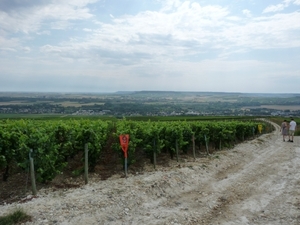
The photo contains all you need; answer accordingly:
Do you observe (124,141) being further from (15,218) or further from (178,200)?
(15,218)

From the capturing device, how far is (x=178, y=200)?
28.6 ft

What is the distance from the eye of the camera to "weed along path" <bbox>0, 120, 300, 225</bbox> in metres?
7.17

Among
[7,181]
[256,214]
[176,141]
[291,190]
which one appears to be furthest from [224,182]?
[7,181]

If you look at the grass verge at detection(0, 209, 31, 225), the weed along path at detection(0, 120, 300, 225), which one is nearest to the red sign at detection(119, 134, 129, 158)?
the weed along path at detection(0, 120, 300, 225)

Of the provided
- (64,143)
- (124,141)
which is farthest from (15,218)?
(124,141)

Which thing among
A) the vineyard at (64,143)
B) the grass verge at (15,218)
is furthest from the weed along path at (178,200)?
the vineyard at (64,143)

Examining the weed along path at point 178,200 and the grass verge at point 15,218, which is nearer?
the grass verge at point 15,218

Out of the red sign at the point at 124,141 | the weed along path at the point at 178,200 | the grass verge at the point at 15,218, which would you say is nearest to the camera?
the grass verge at the point at 15,218

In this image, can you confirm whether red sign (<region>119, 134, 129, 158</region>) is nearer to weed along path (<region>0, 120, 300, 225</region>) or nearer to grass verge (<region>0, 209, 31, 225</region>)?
weed along path (<region>0, 120, 300, 225</region>)

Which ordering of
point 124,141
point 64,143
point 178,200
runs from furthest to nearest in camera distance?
point 64,143, point 124,141, point 178,200

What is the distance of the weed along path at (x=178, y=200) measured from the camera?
23.5 ft

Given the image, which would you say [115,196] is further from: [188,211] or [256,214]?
[256,214]

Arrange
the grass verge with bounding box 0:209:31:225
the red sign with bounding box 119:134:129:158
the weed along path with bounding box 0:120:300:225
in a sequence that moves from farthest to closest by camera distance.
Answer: the red sign with bounding box 119:134:129:158 → the weed along path with bounding box 0:120:300:225 → the grass verge with bounding box 0:209:31:225

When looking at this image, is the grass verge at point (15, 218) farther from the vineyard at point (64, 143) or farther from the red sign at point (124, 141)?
the red sign at point (124, 141)
